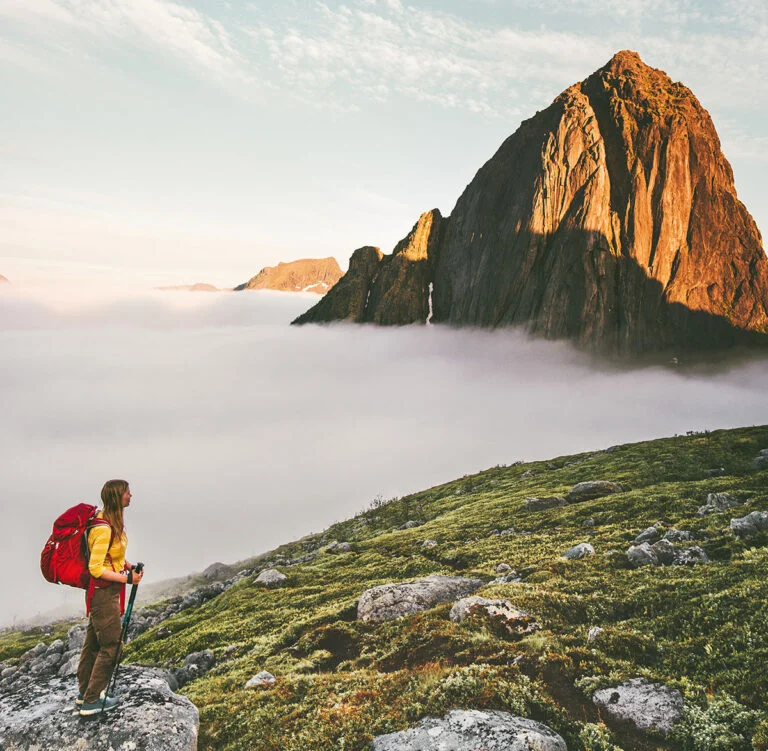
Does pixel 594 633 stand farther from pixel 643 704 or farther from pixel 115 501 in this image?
pixel 115 501

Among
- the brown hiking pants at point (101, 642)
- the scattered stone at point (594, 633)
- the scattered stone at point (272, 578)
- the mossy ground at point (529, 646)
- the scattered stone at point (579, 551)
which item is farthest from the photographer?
the scattered stone at point (272, 578)

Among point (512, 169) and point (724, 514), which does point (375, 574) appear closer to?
point (724, 514)

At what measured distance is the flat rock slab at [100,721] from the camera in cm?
976

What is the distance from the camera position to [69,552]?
31.9 feet

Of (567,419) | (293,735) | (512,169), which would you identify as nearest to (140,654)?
(293,735)

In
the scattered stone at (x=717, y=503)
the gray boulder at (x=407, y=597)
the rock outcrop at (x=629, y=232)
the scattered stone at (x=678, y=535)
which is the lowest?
the gray boulder at (x=407, y=597)

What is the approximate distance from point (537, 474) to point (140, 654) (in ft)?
147

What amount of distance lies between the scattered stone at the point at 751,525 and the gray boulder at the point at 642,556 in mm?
3288

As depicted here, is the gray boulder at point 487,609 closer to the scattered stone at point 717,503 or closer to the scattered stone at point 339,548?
the scattered stone at point 717,503

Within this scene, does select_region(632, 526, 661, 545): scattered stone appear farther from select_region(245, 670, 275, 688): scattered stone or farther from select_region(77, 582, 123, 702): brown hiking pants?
select_region(77, 582, 123, 702): brown hiking pants

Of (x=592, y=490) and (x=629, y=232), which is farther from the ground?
(x=629, y=232)

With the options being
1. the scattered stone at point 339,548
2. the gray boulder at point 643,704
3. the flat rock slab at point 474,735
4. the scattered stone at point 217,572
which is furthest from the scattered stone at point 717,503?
the scattered stone at point 217,572

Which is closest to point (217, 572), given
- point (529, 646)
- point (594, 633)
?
point (529, 646)

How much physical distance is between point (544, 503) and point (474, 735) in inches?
1050
